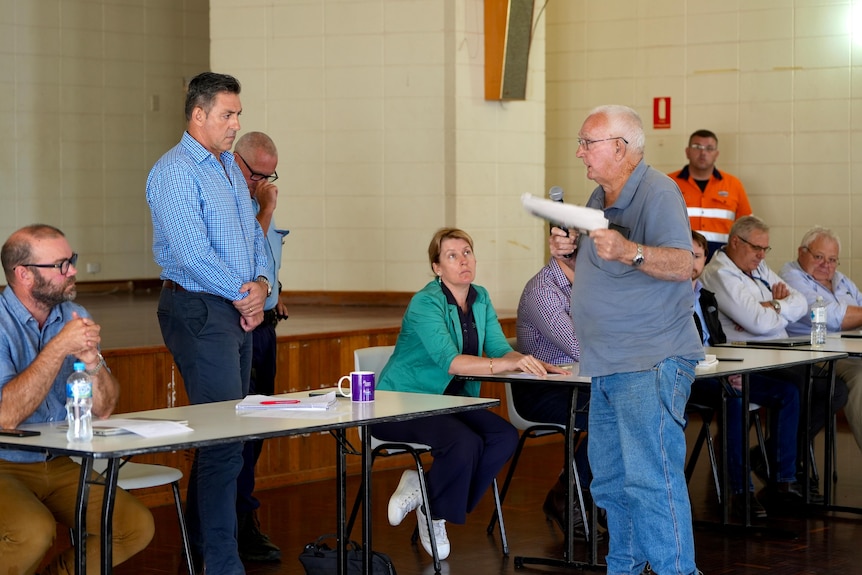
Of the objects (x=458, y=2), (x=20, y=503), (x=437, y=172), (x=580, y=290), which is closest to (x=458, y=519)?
(x=580, y=290)

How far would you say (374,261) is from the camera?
24.1ft

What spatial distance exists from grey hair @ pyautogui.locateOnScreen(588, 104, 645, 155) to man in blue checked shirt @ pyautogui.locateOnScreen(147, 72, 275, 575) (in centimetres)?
119

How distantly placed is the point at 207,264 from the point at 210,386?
1.28 feet

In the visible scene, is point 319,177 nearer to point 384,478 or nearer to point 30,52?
point 384,478

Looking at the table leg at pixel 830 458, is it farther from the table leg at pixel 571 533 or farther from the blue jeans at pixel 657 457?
the blue jeans at pixel 657 457

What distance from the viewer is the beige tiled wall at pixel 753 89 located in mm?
7840

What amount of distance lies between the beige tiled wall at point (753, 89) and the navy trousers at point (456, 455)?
4.25m

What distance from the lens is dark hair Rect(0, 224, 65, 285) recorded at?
3289 millimetres

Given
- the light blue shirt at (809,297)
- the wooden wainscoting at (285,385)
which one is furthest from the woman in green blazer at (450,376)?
the light blue shirt at (809,297)

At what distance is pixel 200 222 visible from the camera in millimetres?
3789

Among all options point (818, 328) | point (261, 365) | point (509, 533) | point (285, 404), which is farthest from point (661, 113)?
point (285, 404)

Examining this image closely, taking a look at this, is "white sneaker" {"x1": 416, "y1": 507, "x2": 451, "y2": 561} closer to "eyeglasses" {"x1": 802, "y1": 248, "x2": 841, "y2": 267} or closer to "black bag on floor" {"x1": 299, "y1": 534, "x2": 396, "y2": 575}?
"black bag on floor" {"x1": 299, "y1": 534, "x2": 396, "y2": 575}

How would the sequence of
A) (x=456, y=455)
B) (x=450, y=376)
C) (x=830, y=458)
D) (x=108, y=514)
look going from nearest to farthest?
(x=108, y=514) < (x=456, y=455) < (x=450, y=376) < (x=830, y=458)

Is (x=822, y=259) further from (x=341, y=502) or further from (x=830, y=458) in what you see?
(x=341, y=502)
